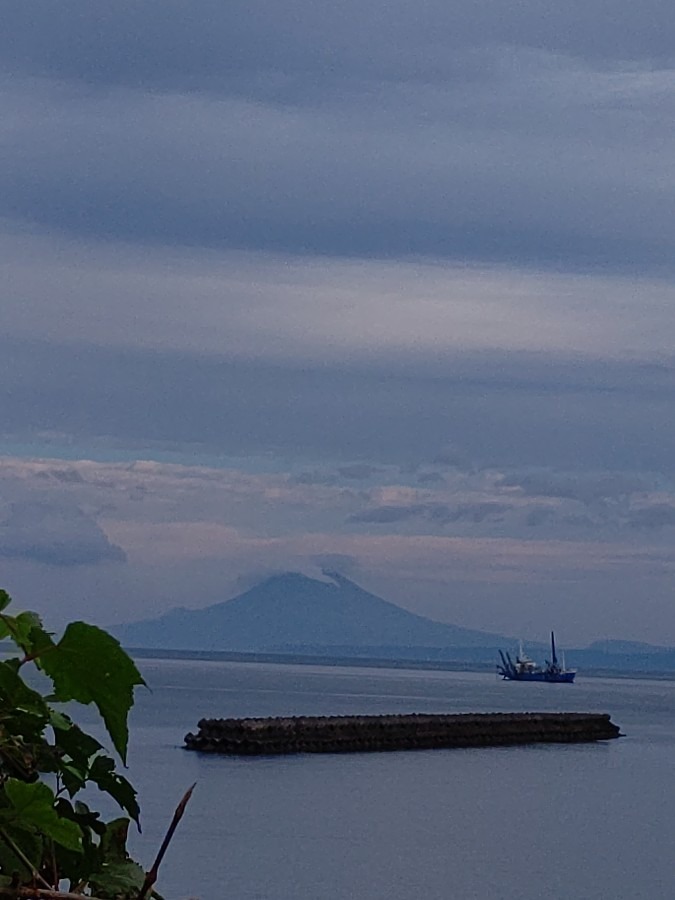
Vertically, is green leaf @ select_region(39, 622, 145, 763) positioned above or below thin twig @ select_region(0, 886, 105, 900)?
above

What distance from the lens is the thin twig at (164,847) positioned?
1.01m

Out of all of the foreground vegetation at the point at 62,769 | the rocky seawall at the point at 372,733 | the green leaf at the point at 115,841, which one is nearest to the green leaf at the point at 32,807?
the foreground vegetation at the point at 62,769

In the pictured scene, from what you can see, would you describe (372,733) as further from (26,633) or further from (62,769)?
(26,633)

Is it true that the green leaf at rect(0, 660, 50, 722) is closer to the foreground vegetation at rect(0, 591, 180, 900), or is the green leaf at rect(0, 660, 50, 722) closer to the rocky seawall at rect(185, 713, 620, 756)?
the foreground vegetation at rect(0, 591, 180, 900)

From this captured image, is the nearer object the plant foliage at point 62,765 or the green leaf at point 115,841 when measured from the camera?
the plant foliage at point 62,765

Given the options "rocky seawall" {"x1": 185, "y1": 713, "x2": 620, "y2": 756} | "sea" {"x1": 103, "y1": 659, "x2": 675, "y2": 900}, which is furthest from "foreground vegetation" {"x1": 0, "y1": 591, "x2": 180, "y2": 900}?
"rocky seawall" {"x1": 185, "y1": 713, "x2": 620, "y2": 756}

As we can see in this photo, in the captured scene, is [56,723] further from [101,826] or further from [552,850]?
[552,850]

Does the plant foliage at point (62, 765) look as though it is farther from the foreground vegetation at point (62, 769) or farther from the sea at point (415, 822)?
the sea at point (415, 822)

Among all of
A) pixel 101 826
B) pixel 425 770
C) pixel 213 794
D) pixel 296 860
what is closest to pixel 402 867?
pixel 296 860

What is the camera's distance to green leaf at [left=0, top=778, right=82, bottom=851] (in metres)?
1.15

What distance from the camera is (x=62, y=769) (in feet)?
4.28

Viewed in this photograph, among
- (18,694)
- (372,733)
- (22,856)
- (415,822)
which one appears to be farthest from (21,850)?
(372,733)

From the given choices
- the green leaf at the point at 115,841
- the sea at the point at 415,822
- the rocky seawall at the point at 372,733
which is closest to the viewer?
the green leaf at the point at 115,841

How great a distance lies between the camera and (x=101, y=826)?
1330 millimetres
